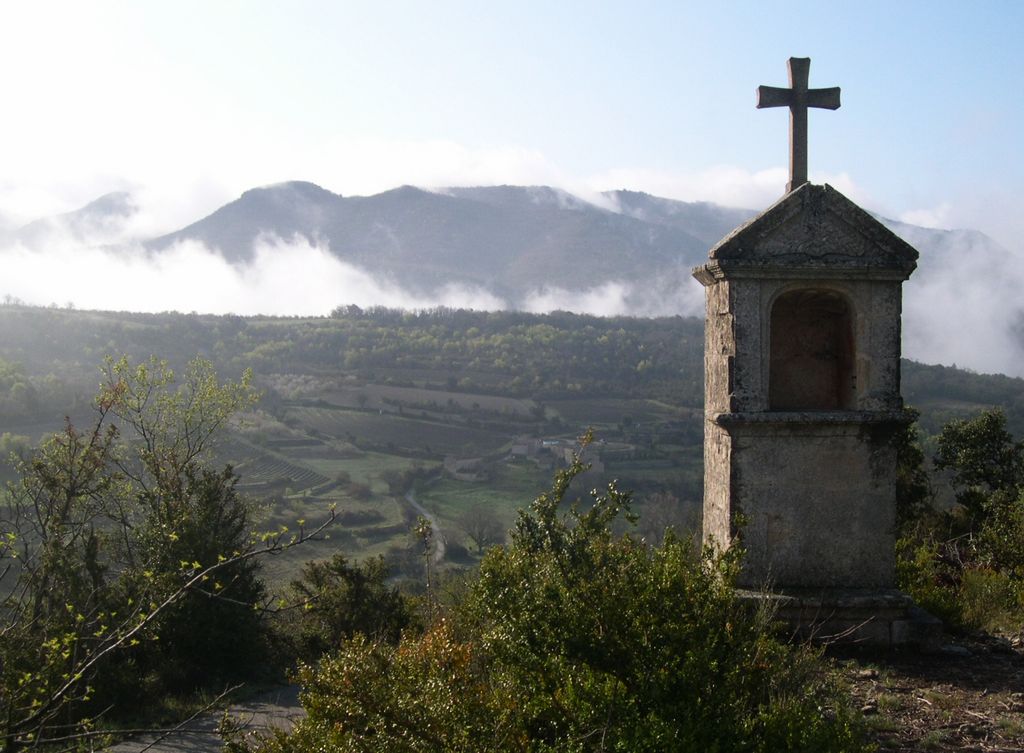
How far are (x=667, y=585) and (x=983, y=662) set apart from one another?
9.38 feet

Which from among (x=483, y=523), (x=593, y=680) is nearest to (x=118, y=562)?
(x=593, y=680)

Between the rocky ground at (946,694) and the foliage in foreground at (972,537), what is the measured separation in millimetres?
407

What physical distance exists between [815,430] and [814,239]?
1196 mm

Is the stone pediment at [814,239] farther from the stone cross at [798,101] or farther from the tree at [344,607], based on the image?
the tree at [344,607]

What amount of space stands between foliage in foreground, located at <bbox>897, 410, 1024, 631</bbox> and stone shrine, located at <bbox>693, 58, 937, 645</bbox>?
83 centimetres

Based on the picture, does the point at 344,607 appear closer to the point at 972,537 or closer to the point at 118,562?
the point at 118,562

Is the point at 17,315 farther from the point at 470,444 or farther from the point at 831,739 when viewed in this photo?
the point at 831,739

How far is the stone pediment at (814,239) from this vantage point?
18.5ft

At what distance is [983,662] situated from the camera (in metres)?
5.41

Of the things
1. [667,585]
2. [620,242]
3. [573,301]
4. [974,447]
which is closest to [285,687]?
→ [667,585]

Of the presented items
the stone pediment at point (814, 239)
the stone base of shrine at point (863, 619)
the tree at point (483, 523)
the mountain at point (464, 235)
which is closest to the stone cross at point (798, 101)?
the stone pediment at point (814, 239)

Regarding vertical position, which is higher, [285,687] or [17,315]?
[17,315]

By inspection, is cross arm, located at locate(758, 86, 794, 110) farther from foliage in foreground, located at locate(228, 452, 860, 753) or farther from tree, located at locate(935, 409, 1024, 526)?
tree, located at locate(935, 409, 1024, 526)

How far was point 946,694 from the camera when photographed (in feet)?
15.9
